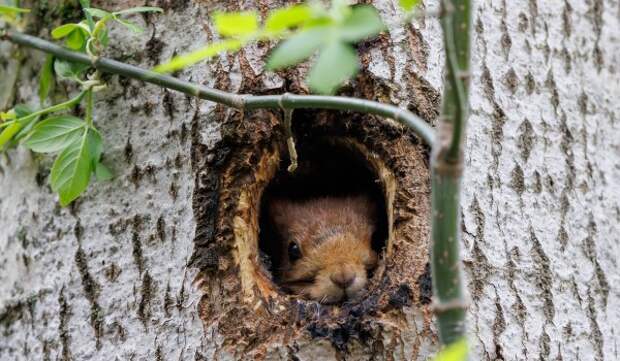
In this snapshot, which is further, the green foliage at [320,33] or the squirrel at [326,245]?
the squirrel at [326,245]

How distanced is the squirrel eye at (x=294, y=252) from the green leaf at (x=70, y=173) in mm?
925

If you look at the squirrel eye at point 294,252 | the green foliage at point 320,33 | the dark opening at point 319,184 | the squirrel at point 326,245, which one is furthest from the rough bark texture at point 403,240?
the green foliage at point 320,33

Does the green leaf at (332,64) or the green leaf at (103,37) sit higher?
the green leaf at (103,37)

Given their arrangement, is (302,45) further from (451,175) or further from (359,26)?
(451,175)

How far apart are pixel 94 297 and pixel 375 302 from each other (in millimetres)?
681

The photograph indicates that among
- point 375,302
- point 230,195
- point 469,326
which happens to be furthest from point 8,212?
point 469,326

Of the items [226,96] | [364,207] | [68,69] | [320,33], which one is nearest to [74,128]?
[68,69]

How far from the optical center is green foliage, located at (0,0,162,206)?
186 centimetres

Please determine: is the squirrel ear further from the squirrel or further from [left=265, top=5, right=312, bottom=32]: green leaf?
[left=265, top=5, right=312, bottom=32]: green leaf

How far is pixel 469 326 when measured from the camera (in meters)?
1.83

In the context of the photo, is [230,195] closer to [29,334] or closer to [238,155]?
[238,155]

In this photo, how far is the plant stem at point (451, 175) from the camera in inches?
37.7

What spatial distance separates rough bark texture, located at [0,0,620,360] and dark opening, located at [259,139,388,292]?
38 cm

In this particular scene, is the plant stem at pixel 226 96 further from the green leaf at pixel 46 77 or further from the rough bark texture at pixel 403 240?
the rough bark texture at pixel 403 240
